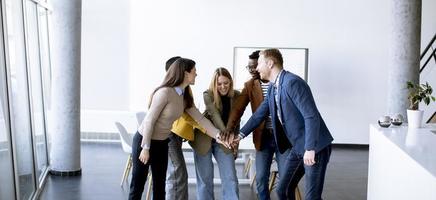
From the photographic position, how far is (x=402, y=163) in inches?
141

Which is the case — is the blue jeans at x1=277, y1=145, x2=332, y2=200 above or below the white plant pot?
below

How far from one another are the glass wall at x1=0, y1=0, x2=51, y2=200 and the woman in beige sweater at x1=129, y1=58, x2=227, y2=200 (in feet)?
3.68

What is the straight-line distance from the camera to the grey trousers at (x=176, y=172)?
533cm

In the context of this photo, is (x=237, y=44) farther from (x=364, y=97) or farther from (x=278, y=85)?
(x=278, y=85)

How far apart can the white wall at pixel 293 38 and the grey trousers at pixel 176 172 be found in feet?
16.1

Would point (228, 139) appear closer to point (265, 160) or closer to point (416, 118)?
point (265, 160)

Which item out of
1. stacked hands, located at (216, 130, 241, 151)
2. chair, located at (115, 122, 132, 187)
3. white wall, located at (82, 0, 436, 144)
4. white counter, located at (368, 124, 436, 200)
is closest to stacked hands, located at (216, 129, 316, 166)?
stacked hands, located at (216, 130, 241, 151)

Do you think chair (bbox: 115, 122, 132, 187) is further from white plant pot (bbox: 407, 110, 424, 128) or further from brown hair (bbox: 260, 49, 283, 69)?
white plant pot (bbox: 407, 110, 424, 128)

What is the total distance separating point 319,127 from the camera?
171 inches

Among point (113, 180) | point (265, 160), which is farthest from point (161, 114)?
point (113, 180)

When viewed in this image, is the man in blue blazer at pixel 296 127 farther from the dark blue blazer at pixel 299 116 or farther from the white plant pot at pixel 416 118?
the white plant pot at pixel 416 118

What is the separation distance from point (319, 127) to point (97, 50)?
23.1 feet

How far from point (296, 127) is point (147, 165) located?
1324 mm

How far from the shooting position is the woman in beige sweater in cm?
473
